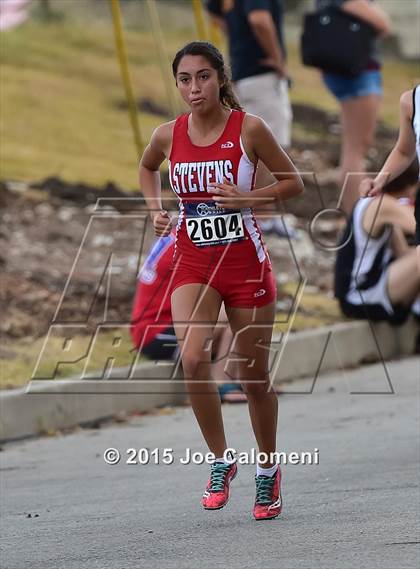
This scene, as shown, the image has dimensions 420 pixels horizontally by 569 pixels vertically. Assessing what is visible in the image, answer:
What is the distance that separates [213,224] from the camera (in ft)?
20.5

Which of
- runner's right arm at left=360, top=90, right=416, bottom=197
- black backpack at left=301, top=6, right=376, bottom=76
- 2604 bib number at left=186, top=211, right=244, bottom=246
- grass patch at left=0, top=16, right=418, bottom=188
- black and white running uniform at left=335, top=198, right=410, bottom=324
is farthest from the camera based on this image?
grass patch at left=0, top=16, right=418, bottom=188

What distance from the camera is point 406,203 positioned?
445 inches

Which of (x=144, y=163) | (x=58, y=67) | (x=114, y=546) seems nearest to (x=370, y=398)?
(x=144, y=163)

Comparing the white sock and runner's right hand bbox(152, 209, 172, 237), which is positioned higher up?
runner's right hand bbox(152, 209, 172, 237)

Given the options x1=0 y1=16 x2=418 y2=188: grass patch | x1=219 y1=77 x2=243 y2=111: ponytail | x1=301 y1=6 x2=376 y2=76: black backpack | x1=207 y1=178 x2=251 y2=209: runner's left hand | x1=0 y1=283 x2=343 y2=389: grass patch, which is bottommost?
x1=0 y1=16 x2=418 y2=188: grass patch

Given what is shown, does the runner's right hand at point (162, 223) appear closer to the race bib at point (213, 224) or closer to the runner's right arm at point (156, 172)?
the runner's right arm at point (156, 172)

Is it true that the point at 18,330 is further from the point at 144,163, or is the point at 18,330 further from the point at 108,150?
the point at 108,150

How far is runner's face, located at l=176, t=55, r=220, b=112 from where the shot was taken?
247 inches

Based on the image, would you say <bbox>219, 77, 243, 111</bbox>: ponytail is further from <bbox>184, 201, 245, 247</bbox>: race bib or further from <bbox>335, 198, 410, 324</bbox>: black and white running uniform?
<bbox>335, 198, 410, 324</bbox>: black and white running uniform

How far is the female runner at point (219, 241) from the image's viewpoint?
622 cm

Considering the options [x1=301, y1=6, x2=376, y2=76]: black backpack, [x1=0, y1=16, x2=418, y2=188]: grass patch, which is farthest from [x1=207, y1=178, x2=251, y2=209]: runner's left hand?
[x1=0, y1=16, x2=418, y2=188]: grass patch

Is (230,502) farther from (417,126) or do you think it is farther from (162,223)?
(417,126)

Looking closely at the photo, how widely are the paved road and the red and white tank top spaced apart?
1.13m

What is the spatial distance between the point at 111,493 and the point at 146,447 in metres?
1.39
